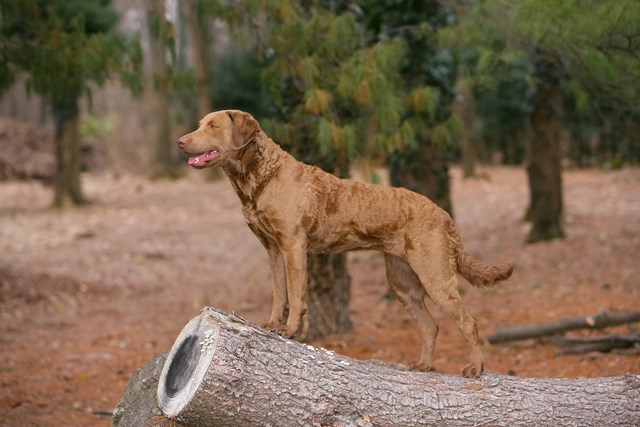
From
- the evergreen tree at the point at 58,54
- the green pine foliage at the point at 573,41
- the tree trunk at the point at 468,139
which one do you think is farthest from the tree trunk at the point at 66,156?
the green pine foliage at the point at 573,41

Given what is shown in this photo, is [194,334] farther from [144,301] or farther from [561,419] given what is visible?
[144,301]

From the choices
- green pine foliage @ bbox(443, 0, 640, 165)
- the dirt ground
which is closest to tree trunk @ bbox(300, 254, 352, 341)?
the dirt ground

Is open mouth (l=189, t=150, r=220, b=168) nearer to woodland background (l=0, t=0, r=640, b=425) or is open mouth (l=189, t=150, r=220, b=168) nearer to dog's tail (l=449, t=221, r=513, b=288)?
dog's tail (l=449, t=221, r=513, b=288)

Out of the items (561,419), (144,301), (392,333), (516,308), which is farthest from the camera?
(144,301)

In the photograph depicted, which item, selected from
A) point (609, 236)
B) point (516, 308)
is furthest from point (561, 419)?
point (609, 236)

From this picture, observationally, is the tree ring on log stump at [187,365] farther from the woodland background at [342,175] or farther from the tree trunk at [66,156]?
the tree trunk at [66,156]

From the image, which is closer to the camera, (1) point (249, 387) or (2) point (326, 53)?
(1) point (249, 387)

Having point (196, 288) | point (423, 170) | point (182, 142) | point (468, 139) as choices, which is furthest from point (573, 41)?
point (468, 139)

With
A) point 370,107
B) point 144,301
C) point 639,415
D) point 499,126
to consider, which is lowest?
point 499,126

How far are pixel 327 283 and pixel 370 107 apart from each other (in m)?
1.82

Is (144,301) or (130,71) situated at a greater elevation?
(130,71)

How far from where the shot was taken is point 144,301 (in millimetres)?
10797

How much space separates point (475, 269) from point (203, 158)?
169 cm

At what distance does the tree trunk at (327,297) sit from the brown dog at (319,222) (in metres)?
2.79
